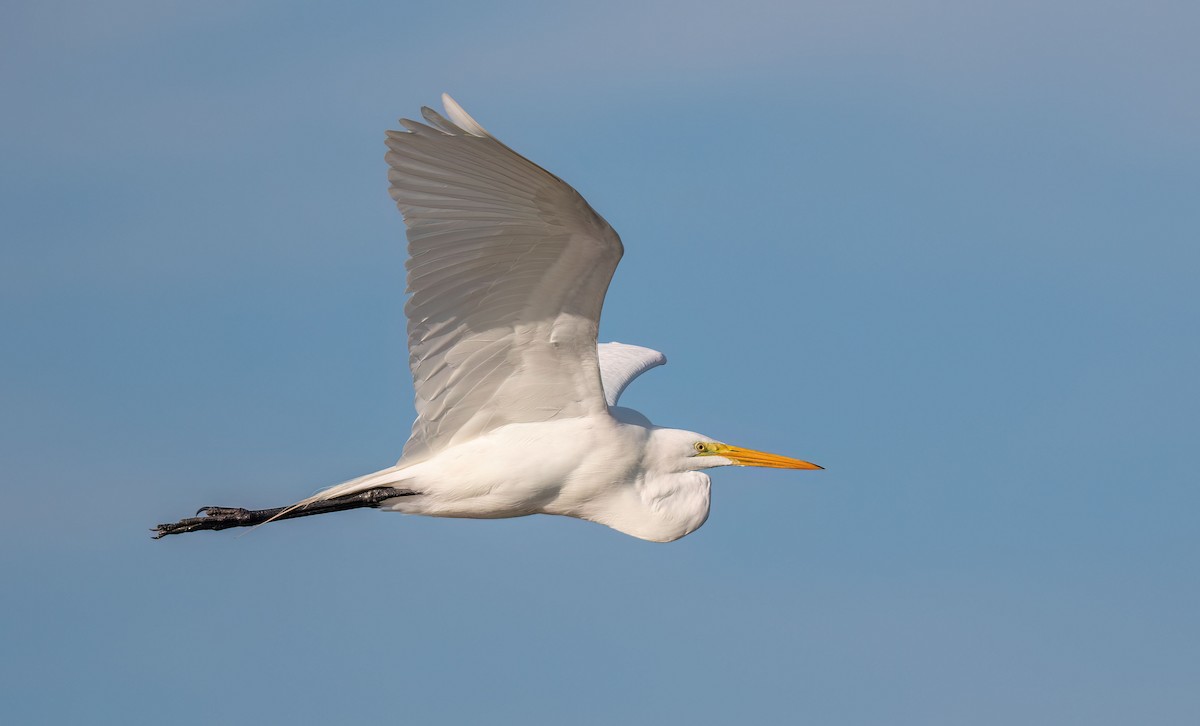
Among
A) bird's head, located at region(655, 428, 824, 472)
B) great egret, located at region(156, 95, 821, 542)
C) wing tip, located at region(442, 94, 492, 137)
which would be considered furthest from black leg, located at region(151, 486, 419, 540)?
wing tip, located at region(442, 94, 492, 137)

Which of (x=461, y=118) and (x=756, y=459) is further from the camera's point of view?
(x=756, y=459)

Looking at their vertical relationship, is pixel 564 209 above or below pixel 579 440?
above

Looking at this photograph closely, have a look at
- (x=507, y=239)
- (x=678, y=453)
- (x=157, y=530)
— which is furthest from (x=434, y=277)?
(x=157, y=530)

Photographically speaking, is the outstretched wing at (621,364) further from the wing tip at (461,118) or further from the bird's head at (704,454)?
the wing tip at (461,118)

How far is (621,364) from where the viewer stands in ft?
50.8

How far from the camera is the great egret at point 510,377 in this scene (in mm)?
11141

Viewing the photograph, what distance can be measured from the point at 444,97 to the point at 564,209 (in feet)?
3.67

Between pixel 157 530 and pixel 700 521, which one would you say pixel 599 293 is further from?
pixel 157 530

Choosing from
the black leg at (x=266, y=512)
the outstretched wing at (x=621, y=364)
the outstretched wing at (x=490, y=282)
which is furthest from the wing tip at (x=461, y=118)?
the outstretched wing at (x=621, y=364)

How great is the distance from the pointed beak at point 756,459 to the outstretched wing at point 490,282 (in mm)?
1233

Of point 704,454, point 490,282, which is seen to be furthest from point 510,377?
point 704,454

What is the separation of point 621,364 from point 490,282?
387cm

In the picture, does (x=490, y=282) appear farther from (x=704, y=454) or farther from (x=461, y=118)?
(x=704, y=454)

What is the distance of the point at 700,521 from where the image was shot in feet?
42.8
